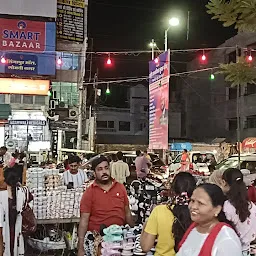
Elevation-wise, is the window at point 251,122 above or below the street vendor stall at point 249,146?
above

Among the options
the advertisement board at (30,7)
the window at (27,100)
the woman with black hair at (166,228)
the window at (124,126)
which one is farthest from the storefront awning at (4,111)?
the window at (124,126)

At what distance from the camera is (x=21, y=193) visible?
6.48 m

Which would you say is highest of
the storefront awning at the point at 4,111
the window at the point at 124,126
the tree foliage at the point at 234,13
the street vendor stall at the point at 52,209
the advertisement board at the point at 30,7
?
the advertisement board at the point at 30,7

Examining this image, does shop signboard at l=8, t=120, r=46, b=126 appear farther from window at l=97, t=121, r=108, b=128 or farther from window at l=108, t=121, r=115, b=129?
window at l=108, t=121, r=115, b=129

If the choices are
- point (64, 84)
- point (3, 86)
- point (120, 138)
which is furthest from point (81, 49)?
point (120, 138)

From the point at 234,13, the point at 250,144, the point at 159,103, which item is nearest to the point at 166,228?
the point at 234,13

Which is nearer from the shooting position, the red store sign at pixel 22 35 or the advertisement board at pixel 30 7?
the red store sign at pixel 22 35

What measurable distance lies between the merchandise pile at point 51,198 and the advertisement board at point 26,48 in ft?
52.7

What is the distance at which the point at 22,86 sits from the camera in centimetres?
2355

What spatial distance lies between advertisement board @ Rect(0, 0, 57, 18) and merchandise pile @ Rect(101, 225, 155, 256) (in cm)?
2227

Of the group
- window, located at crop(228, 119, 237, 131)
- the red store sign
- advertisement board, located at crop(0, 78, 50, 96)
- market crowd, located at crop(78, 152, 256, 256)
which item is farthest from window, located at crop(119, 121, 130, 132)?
market crowd, located at crop(78, 152, 256, 256)

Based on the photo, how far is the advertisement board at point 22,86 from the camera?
23547 mm

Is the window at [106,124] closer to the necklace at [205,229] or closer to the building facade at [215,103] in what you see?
the building facade at [215,103]

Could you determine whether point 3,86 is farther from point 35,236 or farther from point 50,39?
point 35,236
